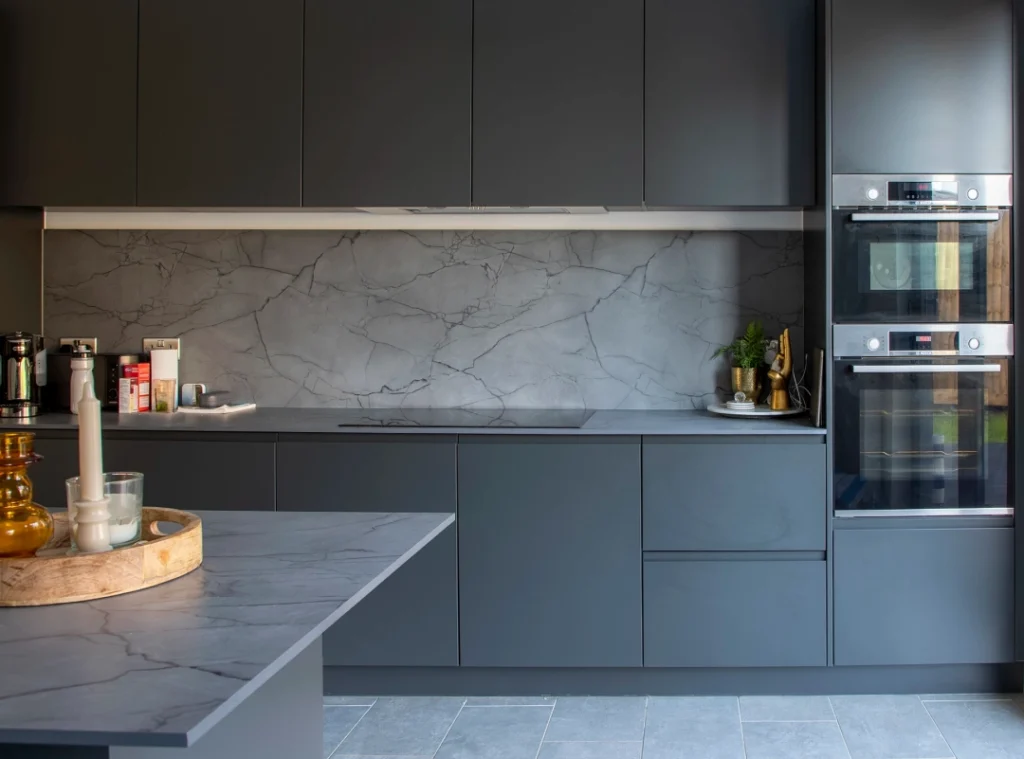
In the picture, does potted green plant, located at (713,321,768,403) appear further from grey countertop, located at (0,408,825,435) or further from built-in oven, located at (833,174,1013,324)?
built-in oven, located at (833,174,1013,324)

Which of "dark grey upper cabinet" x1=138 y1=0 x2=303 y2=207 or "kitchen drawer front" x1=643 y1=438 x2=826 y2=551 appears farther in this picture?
"dark grey upper cabinet" x1=138 y1=0 x2=303 y2=207

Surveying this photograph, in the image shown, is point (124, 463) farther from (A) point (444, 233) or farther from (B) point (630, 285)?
(B) point (630, 285)

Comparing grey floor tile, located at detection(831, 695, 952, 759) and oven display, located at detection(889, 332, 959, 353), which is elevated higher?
oven display, located at detection(889, 332, 959, 353)

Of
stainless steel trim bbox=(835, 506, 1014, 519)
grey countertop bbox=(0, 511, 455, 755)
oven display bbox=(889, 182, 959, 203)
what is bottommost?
stainless steel trim bbox=(835, 506, 1014, 519)

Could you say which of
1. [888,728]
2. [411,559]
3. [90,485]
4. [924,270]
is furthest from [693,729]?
[90,485]

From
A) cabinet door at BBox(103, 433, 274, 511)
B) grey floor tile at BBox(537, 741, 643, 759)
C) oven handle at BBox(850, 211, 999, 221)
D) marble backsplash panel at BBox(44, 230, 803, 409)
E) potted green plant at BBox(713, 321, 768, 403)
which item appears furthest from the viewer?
marble backsplash panel at BBox(44, 230, 803, 409)

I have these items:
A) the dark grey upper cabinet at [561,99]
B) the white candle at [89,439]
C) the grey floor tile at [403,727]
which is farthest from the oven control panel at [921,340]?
the white candle at [89,439]

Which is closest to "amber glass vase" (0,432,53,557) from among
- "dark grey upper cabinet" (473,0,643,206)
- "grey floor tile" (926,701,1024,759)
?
"dark grey upper cabinet" (473,0,643,206)

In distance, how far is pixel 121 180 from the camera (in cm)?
346

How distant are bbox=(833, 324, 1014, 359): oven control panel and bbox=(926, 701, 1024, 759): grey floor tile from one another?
1093 millimetres

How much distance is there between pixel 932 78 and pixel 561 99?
117 centimetres

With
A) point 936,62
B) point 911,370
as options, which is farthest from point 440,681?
point 936,62

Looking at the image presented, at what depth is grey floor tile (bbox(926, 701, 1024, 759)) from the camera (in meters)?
2.76

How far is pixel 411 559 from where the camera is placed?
10.5 ft
